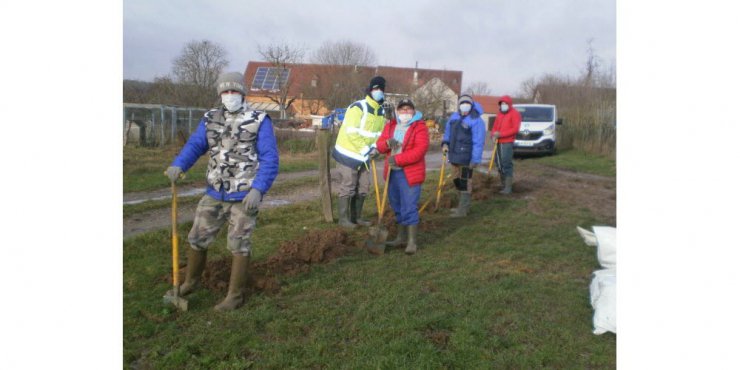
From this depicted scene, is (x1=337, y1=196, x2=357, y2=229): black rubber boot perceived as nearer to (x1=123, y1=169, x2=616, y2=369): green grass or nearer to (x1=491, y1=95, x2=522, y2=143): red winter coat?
(x1=123, y1=169, x2=616, y2=369): green grass

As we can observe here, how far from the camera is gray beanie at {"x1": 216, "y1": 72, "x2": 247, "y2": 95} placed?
15.2 feet

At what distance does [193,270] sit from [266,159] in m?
1.28

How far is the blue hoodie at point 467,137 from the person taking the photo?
8672 millimetres

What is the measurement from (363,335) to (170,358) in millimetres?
1352

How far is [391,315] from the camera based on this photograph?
450cm

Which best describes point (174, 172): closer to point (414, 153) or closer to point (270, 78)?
point (414, 153)

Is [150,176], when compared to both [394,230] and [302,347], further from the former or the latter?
[302,347]

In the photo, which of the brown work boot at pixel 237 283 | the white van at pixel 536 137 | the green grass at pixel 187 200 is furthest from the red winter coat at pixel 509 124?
the white van at pixel 536 137

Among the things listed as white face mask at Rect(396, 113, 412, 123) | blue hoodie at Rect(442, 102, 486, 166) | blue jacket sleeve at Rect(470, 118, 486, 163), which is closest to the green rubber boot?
blue hoodie at Rect(442, 102, 486, 166)

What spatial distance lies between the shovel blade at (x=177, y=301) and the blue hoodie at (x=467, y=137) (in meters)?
5.30

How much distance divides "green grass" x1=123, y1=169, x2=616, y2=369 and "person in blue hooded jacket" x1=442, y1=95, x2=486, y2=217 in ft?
6.73

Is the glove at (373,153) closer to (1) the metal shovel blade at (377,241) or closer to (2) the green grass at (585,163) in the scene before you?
(1) the metal shovel blade at (377,241)

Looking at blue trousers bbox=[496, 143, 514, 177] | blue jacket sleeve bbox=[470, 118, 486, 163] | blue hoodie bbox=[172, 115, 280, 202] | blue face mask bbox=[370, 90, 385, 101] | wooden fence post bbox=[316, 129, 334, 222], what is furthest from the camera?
blue trousers bbox=[496, 143, 514, 177]

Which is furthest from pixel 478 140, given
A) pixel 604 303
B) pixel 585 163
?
pixel 585 163
